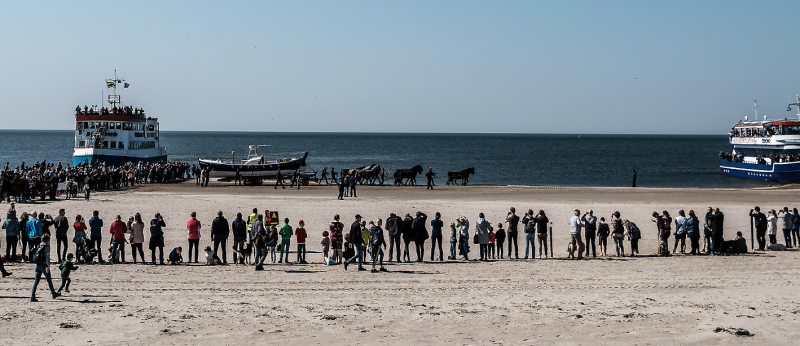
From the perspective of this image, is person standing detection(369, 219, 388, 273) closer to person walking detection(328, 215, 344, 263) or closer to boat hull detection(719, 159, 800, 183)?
person walking detection(328, 215, 344, 263)

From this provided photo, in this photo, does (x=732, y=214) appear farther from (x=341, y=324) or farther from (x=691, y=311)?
(x=341, y=324)

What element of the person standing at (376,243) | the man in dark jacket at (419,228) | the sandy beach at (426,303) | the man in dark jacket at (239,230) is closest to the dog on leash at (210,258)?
the man in dark jacket at (239,230)

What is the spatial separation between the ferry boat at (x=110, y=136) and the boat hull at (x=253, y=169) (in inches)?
401

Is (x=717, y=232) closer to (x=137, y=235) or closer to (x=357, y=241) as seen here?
(x=357, y=241)

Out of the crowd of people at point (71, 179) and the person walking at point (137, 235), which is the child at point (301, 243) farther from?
the crowd of people at point (71, 179)

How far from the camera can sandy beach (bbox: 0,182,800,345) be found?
32.3ft

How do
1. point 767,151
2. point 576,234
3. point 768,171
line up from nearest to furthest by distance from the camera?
point 576,234 < point 768,171 < point 767,151

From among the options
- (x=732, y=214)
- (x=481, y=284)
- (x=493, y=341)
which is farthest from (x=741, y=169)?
(x=493, y=341)

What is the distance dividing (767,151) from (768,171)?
4128mm

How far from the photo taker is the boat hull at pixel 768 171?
49.6m

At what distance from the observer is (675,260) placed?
16.5 metres

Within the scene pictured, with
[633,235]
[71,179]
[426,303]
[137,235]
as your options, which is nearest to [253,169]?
[71,179]

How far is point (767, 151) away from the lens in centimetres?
5528

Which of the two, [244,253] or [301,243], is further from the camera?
[301,243]
